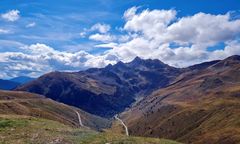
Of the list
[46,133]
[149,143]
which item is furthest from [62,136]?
[149,143]

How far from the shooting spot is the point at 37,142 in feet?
189

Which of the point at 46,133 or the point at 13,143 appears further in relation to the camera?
the point at 46,133

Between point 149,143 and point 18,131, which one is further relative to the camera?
point 18,131

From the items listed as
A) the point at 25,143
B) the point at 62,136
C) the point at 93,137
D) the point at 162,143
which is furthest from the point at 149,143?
the point at 25,143

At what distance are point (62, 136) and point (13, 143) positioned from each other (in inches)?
347

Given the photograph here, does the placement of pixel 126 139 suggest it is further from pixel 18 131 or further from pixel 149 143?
pixel 18 131

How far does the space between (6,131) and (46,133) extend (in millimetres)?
6884

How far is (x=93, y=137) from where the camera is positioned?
210ft

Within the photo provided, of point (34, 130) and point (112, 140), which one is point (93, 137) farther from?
point (34, 130)

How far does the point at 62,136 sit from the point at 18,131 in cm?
808

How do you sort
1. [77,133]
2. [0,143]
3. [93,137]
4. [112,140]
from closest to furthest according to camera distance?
[0,143] < [112,140] < [93,137] < [77,133]

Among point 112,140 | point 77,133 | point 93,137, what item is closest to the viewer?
point 112,140

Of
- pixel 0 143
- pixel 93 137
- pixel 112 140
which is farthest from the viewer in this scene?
pixel 93 137

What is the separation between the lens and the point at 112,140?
59844 mm
